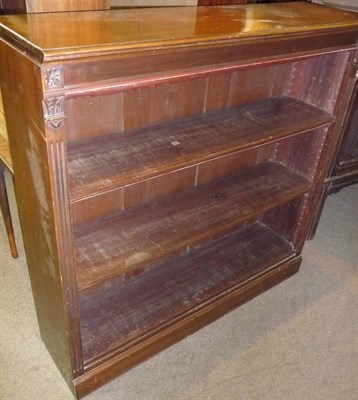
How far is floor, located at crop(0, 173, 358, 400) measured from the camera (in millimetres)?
1485

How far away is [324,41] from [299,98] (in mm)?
366

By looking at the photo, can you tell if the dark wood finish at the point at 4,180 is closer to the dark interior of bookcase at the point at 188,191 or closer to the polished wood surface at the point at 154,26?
the dark interior of bookcase at the point at 188,191

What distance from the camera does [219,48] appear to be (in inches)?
44.0

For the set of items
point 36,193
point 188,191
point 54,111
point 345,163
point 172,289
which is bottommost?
point 172,289

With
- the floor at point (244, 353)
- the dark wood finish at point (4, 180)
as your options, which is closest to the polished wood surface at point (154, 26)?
the dark wood finish at point (4, 180)

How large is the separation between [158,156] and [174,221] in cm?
32

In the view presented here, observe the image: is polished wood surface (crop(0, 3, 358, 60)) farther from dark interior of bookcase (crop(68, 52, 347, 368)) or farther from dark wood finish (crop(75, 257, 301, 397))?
dark wood finish (crop(75, 257, 301, 397))

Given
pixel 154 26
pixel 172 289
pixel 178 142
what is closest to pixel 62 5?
pixel 154 26

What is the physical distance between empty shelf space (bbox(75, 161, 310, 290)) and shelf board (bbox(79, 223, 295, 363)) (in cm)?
13

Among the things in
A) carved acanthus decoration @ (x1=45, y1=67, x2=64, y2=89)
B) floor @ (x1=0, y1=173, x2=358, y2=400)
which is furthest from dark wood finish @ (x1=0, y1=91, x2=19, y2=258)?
carved acanthus decoration @ (x1=45, y1=67, x2=64, y2=89)

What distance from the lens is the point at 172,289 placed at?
66.6 inches

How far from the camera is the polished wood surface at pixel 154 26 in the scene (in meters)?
0.92

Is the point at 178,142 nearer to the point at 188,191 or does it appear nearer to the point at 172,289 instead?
the point at 188,191

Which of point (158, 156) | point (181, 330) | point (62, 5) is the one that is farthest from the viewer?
point (181, 330)
